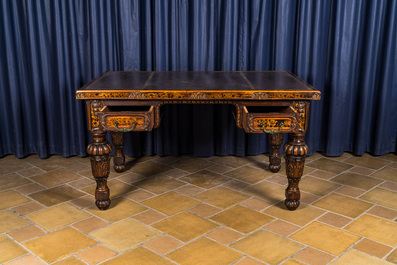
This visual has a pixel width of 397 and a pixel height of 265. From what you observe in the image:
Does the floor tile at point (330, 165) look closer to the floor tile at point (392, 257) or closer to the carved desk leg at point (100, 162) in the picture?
the floor tile at point (392, 257)

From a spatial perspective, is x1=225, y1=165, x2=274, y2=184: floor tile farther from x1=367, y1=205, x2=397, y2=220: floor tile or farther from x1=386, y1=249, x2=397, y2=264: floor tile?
x1=386, y1=249, x2=397, y2=264: floor tile

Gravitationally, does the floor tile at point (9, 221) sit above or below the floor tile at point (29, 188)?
above

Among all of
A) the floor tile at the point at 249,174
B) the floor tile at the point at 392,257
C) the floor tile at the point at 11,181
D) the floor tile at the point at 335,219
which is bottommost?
the floor tile at the point at 11,181

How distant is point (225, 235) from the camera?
2.63 meters

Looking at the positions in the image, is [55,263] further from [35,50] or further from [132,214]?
[35,50]

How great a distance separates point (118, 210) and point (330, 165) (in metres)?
1.81

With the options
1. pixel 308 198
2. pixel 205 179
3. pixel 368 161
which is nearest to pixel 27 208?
pixel 205 179

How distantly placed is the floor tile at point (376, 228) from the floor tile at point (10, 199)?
2105mm

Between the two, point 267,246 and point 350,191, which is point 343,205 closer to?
point 350,191

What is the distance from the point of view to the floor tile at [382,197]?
121 inches

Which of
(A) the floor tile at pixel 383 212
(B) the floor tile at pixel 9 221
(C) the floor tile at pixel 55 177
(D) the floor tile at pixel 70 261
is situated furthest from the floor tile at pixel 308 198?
(B) the floor tile at pixel 9 221

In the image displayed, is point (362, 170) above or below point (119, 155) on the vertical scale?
below

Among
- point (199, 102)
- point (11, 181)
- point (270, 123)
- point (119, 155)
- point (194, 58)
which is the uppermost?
point (194, 58)

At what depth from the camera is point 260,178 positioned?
138 inches
